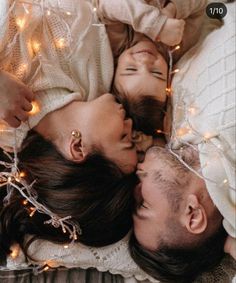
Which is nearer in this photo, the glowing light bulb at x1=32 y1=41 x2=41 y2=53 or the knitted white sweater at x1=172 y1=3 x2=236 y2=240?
the knitted white sweater at x1=172 y1=3 x2=236 y2=240

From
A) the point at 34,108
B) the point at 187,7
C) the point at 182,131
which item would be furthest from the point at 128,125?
the point at 187,7

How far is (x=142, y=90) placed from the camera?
4.21 ft

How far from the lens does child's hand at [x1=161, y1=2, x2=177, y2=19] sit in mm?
1301

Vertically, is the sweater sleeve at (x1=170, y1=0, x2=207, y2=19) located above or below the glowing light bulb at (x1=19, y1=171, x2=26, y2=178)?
above

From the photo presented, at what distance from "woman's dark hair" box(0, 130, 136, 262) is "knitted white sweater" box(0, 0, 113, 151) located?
0.31 feet

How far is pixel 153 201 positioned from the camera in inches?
48.1

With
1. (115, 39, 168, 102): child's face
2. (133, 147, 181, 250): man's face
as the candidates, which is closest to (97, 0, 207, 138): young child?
(115, 39, 168, 102): child's face

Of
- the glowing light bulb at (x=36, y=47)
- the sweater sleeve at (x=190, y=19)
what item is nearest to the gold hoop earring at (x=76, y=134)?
the glowing light bulb at (x=36, y=47)

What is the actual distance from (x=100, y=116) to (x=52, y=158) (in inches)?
6.3

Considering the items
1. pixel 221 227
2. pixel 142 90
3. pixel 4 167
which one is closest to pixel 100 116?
pixel 142 90

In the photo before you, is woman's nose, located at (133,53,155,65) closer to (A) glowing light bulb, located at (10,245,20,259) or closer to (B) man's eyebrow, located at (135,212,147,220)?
(B) man's eyebrow, located at (135,212,147,220)

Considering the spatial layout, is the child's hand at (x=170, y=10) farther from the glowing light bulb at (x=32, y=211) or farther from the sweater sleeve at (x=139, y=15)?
the glowing light bulb at (x=32, y=211)

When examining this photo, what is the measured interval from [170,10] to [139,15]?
4.1 inches

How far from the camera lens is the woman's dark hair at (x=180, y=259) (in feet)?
4.04
